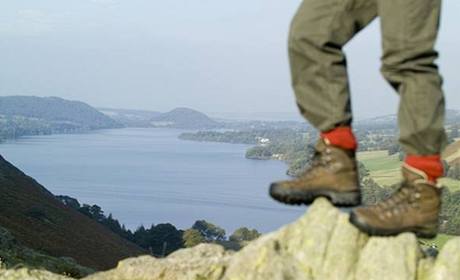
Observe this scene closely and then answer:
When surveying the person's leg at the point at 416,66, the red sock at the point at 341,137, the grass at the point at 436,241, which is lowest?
the grass at the point at 436,241

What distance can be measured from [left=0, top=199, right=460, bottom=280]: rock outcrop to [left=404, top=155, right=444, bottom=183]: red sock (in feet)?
3.32

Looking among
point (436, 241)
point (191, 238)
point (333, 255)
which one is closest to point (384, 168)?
point (191, 238)

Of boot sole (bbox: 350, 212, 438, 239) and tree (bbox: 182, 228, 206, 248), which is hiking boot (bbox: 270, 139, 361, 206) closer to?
boot sole (bbox: 350, 212, 438, 239)

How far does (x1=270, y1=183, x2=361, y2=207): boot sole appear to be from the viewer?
238 inches

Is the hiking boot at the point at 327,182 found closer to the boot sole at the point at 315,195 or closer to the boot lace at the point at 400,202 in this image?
the boot sole at the point at 315,195

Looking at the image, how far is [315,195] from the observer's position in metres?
6.18

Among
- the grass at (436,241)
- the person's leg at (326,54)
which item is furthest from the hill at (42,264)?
the person's leg at (326,54)

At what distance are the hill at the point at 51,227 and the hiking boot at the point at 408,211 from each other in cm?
3646

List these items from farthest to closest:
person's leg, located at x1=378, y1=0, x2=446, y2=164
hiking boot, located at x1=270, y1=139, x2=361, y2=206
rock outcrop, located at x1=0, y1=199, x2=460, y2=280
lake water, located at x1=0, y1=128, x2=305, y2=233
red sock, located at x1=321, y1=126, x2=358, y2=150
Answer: lake water, located at x1=0, y1=128, x2=305, y2=233, rock outcrop, located at x1=0, y1=199, x2=460, y2=280, hiking boot, located at x1=270, y1=139, x2=361, y2=206, red sock, located at x1=321, y1=126, x2=358, y2=150, person's leg, located at x1=378, y1=0, x2=446, y2=164

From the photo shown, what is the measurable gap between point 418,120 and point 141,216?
337 feet

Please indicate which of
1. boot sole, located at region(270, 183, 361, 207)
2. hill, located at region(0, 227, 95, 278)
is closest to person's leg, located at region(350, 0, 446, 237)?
boot sole, located at region(270, 183, 361, 207)

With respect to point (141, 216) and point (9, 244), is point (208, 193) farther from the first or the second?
point (9, 244)

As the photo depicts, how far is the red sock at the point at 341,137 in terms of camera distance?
5.84 metres

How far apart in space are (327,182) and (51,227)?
49.4m
